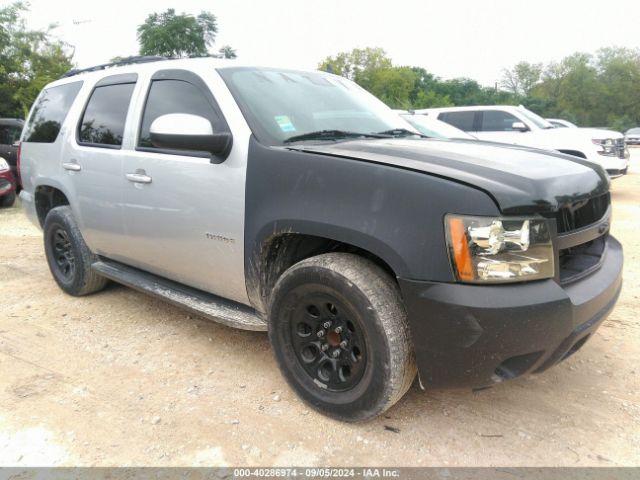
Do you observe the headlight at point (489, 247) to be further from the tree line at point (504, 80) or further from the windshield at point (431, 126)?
the tree line at point (504, 80)

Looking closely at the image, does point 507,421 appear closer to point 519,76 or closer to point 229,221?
point 229,221

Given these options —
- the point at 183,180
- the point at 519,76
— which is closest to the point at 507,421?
the point at 183,180

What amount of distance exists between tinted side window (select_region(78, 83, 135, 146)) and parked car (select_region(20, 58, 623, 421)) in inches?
0.7

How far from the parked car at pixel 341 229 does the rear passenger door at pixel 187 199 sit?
0.04ft

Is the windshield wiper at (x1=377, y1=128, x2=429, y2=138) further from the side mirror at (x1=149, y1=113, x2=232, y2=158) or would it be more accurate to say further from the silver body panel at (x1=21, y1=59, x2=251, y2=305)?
the side mirror at (x1=149, y1=113, x2=232, y2=158)

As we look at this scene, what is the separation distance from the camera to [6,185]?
9.67 m

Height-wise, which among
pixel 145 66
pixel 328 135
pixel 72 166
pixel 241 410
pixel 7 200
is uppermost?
pixel 145 66

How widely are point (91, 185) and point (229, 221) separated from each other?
158 centimetres

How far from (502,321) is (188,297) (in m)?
1.99

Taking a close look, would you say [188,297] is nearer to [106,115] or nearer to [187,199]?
[187,199]

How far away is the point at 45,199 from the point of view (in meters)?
4.66

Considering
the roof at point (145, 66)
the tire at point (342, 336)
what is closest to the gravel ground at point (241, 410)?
the tire at point (342, 336)

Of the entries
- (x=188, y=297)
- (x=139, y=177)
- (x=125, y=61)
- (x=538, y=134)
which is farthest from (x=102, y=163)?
(x=538, y=134)

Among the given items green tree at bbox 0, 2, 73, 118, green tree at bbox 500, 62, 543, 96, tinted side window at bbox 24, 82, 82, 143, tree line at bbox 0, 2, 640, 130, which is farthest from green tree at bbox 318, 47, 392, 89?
tinted side window at bbox 24, 82, 82, 143
